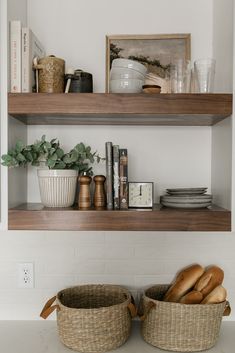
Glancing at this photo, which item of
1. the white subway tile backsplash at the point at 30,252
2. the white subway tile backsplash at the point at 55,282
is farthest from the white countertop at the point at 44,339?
the white subway tile backsplash at the point at 30,252

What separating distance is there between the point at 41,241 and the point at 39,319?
1.15 ft

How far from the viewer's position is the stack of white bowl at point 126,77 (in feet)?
4.46

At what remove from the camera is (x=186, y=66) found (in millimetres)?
1413

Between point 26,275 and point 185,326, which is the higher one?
point 26,275

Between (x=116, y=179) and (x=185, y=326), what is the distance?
0.61 meters

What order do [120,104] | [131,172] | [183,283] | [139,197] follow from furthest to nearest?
[131,172] < [183,283] < [139,197] < [120,104]

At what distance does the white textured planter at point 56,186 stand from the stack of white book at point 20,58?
32 centimetres

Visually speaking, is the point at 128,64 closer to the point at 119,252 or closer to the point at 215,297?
the point at 119,252

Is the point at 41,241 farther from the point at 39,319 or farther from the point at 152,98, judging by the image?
the point at 152,98

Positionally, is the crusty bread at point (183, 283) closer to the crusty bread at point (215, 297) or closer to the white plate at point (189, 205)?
the crusty bread at point (215, 297)

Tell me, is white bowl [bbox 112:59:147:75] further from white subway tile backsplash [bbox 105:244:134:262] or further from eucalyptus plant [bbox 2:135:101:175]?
white subway tile backsplash [bbox 105:244:134:262]

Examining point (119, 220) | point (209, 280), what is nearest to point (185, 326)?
point (209, 280)

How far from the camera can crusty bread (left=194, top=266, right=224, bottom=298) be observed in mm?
1500

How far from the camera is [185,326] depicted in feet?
4.47
